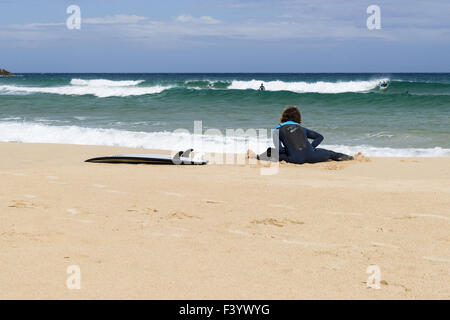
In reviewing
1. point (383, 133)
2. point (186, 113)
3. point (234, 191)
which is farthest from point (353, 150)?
point (186, 113)

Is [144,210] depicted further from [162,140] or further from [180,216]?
[162,140]

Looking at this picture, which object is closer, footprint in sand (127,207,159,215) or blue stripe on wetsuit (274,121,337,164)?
footprint in sand (127,207,159,215)

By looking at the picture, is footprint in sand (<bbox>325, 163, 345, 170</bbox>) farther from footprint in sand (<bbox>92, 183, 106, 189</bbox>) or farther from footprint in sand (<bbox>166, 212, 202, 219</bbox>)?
footprint in sand (<bbox>166, 212, 202, 219</bbox>)

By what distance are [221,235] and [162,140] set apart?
8534 mm

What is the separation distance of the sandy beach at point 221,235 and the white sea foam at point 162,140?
410 cm

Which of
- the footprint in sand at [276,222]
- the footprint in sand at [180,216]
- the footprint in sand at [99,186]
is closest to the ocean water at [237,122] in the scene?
the footprint in sand at [99,186]

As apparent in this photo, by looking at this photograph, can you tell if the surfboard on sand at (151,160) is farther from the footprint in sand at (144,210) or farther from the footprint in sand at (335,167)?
the footprint in sand at (144,210)

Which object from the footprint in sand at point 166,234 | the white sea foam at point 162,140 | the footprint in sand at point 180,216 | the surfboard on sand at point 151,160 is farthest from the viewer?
the white sea foam at point 162,140

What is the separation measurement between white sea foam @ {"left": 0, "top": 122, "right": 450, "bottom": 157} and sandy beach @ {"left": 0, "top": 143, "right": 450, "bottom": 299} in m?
4.10

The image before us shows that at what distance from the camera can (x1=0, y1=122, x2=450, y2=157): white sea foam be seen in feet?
36.8

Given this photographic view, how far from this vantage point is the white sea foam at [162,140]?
1120cm

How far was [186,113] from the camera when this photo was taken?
2150 centimetres

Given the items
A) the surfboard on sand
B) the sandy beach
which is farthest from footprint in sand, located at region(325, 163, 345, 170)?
the surfboard on sand

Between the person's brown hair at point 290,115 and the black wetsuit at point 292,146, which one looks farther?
the person's brown hair at point 290,115
